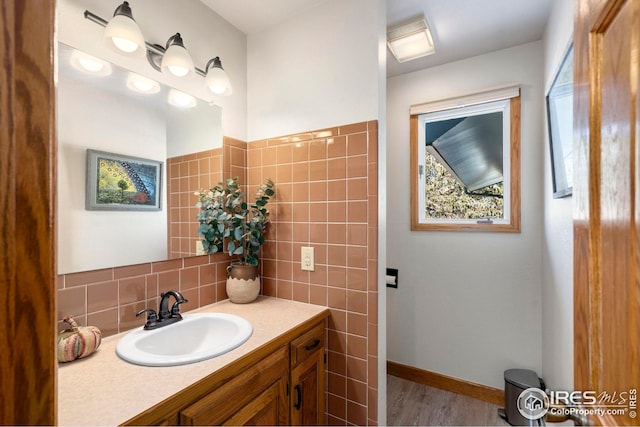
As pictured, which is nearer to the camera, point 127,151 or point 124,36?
point 124,36

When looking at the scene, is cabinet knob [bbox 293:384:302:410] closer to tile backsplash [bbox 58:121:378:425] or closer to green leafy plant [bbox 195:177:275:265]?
tile backsplash [bbox 58:121:378:425]

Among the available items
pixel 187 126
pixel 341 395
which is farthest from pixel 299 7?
pixel 341 395

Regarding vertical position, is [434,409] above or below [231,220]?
below

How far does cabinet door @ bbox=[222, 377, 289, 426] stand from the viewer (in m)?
0.96

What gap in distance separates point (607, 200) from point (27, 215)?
94 centimetres

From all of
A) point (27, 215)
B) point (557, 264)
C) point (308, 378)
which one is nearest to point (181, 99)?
point (27, 215)

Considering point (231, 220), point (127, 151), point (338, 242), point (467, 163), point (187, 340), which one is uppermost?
point (467, 163)

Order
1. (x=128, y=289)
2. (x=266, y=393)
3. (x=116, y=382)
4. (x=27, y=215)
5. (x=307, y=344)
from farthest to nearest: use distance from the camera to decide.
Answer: (x=307, y=344) → (x=128, y=289) → (x=266, y=393) → (x=116, y=382) → (x=27, y=215)

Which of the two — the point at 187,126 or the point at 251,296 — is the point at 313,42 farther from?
the point at 251,296

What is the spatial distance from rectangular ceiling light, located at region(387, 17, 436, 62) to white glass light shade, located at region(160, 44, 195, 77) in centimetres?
124

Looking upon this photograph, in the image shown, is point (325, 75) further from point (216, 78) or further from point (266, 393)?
point (266, 393)

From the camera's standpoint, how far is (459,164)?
87.0 inches

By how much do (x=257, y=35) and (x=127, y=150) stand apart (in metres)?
1.09

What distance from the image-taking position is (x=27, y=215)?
314mm
